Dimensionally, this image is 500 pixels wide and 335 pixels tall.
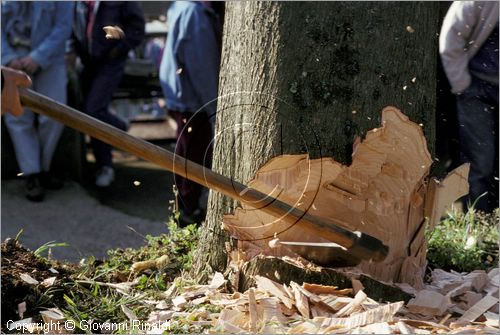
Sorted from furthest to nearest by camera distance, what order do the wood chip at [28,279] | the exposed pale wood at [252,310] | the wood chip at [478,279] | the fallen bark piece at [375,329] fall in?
the wood chip at [478,279]
the wood chip at [28,279]
the exposed pale wood at [252,310]
the fallen bark piece at [375,329]

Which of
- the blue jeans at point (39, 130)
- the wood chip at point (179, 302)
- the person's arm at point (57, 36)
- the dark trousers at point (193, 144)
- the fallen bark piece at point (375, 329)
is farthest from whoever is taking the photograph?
the blue jeans at point (39, 130)

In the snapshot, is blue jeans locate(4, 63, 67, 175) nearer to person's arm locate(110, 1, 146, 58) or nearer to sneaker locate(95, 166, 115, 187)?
person's arm locate(110, 1, 146, 58)

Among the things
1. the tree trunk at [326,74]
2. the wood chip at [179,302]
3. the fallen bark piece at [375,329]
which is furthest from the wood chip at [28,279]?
the fallen bark piece at [375,329]

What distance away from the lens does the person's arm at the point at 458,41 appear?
5.89m

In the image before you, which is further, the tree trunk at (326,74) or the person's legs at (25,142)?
the person's legs at (25,142)

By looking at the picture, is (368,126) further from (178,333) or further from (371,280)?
(178,333)

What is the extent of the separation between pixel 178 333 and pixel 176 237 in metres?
0.95

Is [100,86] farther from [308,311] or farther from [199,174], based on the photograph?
[308,311]

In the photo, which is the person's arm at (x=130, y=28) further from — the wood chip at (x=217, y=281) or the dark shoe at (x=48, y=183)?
the wood chip at (x=217, y=281)

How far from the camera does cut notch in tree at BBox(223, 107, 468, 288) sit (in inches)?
138

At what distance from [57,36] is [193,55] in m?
1.56

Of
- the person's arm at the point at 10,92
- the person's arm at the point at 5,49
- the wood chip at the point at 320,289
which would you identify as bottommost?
the wood chip at the point at 320,289

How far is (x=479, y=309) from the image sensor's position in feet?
11.4

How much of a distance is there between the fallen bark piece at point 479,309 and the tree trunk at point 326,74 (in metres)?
0.72
